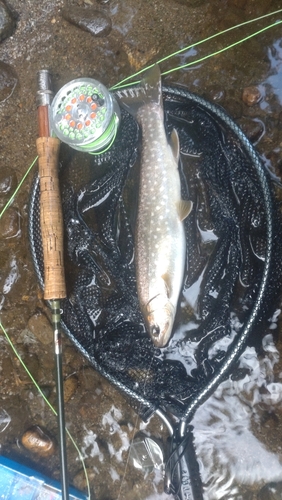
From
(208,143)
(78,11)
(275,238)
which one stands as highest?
(78,11)

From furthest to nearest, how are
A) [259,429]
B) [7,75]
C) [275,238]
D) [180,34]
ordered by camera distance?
1. [7,75]
2. [180,34]
3. [259,429]
4. [275,238]

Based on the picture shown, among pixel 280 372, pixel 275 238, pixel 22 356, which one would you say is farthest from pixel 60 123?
pixel 280 372

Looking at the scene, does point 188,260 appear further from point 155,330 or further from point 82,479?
point 82,479

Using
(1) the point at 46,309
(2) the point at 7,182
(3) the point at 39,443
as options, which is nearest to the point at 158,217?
(1) the point at 46,309

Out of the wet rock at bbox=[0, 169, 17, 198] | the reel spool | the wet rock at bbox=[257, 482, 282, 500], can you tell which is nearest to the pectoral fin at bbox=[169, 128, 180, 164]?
the reel spool

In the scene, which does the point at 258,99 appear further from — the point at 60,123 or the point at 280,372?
the point at 280,372

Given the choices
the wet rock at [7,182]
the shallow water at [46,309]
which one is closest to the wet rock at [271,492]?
the shallow water at [46,309]
